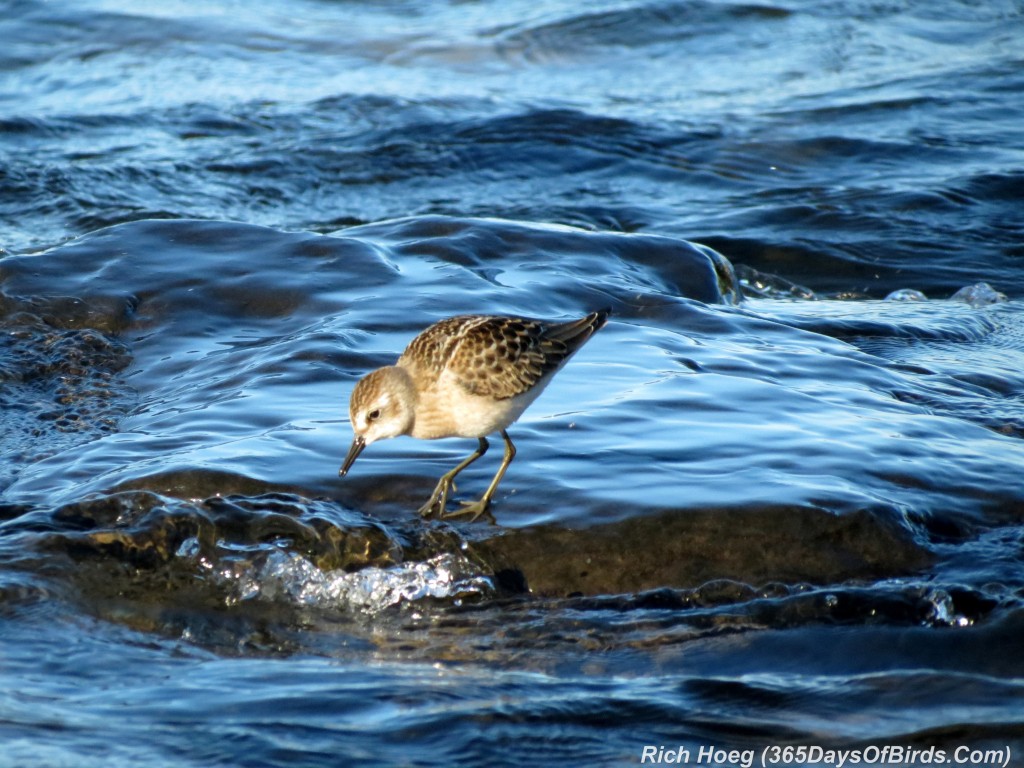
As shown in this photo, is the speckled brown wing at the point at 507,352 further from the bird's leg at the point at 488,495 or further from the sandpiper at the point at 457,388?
the bird's leg at the point at 488,495

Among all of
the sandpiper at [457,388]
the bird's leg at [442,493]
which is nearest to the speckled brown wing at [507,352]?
the sandpiper at [457,388]

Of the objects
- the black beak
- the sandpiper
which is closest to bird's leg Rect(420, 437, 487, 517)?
the sandpiper

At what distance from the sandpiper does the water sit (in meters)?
0.24

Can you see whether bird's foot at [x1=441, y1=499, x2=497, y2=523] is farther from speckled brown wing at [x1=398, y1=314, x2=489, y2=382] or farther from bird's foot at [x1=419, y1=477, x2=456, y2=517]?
speckled brown wing at [x1=398, y1=314, x2=489, y2=382]

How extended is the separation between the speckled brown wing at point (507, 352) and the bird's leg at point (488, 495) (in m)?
0.31

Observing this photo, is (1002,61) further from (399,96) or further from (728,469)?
(728,469)

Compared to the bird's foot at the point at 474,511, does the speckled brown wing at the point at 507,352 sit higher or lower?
higher

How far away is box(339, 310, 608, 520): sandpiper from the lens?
18.8ft

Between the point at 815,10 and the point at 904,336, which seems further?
the point at 815,10

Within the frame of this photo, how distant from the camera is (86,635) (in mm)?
5117

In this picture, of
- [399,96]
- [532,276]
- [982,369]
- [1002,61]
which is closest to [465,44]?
[399,96]

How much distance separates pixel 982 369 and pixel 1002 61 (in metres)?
10.2

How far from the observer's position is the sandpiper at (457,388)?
5.73 metres

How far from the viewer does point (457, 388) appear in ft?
19.1
